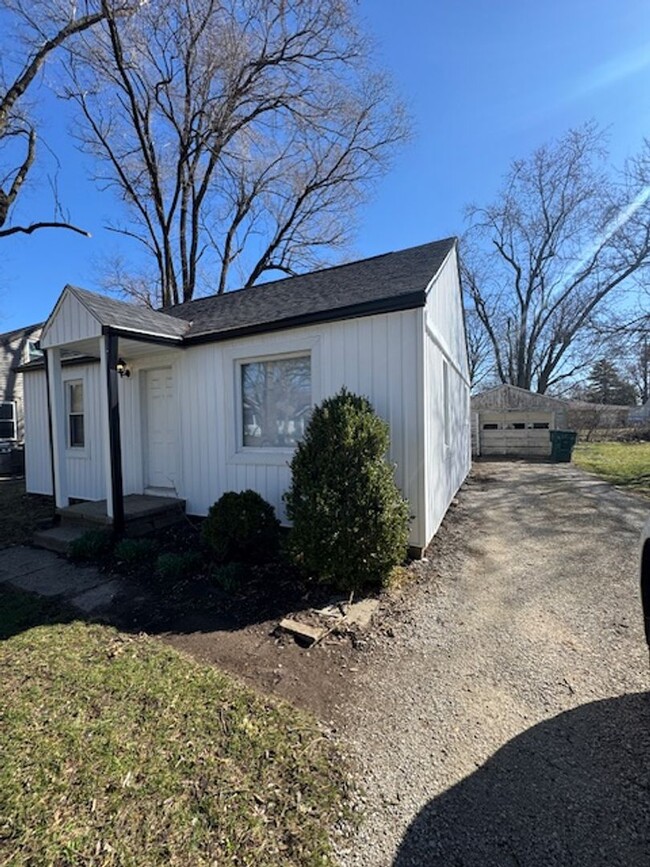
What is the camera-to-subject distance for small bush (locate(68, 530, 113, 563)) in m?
5.52

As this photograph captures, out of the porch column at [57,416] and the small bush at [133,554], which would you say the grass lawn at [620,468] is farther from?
the porch column at [57,416]

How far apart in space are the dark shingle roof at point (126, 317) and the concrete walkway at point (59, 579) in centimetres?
328

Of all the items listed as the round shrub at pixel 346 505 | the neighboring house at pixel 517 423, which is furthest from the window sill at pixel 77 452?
the neighboring house at pixel 517 423

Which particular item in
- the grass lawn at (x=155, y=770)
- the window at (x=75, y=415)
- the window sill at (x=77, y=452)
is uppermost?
the window at (x=75, y=415)

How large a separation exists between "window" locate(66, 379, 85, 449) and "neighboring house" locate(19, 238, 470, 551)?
0.34 feet

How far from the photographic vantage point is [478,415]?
62.2 feet

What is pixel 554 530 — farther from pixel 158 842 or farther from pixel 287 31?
pixel 287 31

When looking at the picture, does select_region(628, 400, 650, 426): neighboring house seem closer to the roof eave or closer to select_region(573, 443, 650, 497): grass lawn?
select_region(573, 443, 650, 497): grass lawn

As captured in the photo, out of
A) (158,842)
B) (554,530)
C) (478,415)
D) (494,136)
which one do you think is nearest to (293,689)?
(158,842)

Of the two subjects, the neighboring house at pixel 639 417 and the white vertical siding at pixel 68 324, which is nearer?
the white vertical siding at pixel 68 324

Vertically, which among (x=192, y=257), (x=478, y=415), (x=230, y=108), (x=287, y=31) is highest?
(x=287, y=31)

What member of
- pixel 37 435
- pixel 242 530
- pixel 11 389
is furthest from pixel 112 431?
pixel 11 389

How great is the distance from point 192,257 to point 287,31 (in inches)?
334

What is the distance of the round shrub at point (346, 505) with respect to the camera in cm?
411
